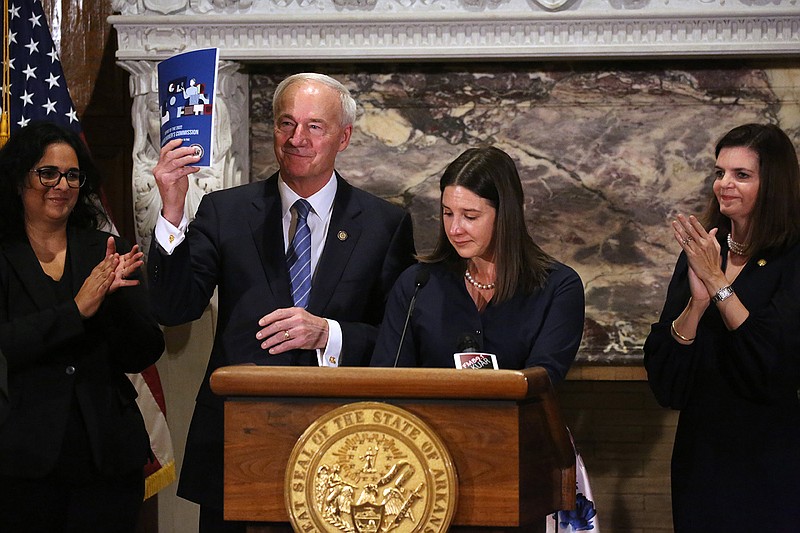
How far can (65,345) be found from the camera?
293 cm

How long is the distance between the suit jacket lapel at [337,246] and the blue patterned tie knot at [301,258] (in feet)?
0.12

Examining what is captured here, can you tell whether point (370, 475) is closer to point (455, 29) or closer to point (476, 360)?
point (476, 360)

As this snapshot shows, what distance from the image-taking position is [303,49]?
4074mm

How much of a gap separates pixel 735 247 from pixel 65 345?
188 cm

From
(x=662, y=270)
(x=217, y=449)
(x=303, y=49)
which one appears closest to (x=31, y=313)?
(x=217, y=449)

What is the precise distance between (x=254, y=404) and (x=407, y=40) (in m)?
2.24

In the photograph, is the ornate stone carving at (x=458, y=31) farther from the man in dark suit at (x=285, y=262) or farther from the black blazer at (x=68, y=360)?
the black blazer at (x=68, y=360)

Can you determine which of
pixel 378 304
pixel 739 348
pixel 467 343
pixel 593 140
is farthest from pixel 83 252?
pixel 593 140

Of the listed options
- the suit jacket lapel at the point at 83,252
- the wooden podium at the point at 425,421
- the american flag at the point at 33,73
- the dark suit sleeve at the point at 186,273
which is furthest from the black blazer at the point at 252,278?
the american flag at the point at 33,73

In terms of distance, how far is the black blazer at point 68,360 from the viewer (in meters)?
2.79

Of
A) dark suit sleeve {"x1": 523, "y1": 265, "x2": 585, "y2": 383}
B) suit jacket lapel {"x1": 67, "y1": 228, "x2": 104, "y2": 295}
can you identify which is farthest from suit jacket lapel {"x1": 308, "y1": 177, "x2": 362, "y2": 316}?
suit jacket lapel {"x1": 67, "y1": 228, "x2": 104, "y2": 295}

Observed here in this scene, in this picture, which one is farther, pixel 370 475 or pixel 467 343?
pixel 467 343

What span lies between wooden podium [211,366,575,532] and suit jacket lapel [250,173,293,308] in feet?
2.24

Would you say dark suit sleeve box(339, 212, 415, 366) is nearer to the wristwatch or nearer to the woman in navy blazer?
the woman in navy blazer
